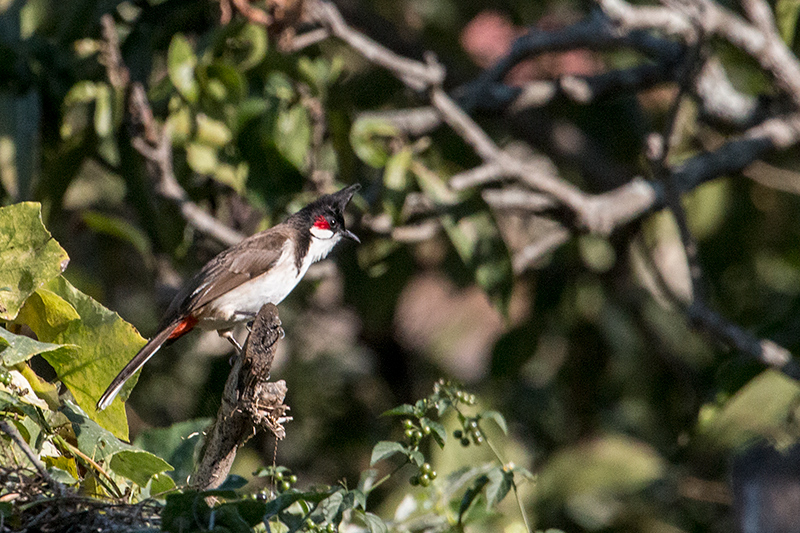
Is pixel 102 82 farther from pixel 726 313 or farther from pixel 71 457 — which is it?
pixel 726 313

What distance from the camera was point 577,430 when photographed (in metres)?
5.56

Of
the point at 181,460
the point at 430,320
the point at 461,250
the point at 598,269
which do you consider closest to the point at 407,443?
the point at 181,460

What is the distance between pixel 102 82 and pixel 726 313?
363 cm

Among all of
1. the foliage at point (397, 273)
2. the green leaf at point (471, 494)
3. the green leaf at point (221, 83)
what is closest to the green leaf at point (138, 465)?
the foliage at point (397, 273)

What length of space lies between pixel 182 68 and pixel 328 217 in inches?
30.1

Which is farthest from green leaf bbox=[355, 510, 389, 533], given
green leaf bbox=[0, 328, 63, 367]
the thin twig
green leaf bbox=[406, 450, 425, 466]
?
green leaf bbox=[0, 328, 63, 367]

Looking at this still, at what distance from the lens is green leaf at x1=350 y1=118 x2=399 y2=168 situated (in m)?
3.44

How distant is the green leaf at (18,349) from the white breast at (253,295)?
1182 millimetres

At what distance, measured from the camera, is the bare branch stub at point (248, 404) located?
1.96 m

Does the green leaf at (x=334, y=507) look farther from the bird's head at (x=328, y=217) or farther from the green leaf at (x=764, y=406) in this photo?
the green leaf at (x=764, y=406)

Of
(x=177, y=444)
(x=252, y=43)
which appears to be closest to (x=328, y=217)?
(x=252, y=43)

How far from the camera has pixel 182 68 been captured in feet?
10.5

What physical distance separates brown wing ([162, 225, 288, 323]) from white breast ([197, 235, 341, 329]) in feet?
0.07

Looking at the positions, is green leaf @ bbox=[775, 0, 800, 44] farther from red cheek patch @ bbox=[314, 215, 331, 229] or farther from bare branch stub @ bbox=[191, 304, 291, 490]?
bare branch stub @ bbox=[191, 304, 291, 490]
